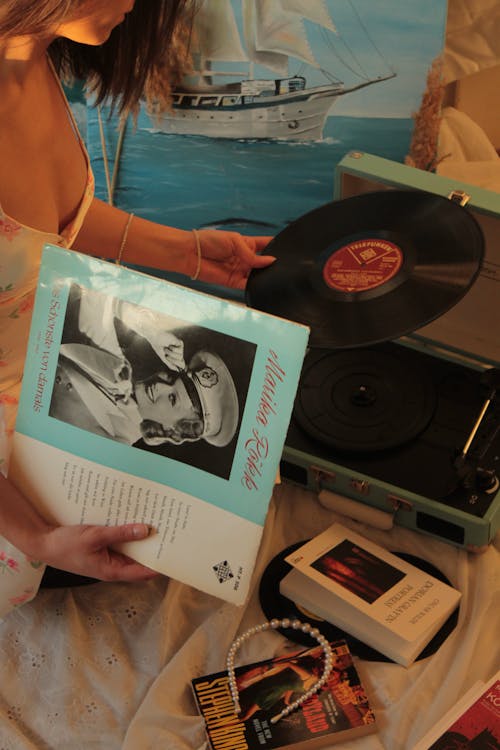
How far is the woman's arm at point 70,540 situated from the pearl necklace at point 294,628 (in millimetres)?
164

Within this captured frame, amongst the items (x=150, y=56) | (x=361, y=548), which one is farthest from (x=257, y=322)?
(x=150, y=56)

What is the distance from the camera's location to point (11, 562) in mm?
1124

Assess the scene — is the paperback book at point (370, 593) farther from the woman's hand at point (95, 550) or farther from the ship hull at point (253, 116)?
the ship hull at point (253, 116)

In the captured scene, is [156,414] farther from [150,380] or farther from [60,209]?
[60,209]

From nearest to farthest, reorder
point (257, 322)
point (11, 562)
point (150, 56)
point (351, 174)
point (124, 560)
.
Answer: point (257, 322) < point (124, 560) < point (11, 562) < point (150, 56) < point (351, 174)

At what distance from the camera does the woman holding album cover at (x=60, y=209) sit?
0.97m

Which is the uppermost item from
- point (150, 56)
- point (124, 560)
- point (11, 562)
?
point (150, 56)

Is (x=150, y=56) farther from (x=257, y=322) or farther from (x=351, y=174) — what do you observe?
(x=257, y=322)

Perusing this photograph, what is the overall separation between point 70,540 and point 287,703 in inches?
12.0

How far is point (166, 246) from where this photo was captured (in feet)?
4.63

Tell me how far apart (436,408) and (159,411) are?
515mm

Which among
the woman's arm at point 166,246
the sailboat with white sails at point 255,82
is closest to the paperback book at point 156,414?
the woman's arm at point 166,246

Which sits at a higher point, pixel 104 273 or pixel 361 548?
pixel 104 273

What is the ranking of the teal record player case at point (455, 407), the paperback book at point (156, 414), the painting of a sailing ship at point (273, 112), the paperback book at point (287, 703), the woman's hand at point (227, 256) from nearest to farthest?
the paperback book at point (156, 414) → the paperback book at point (287, 703) → the teal record player case at point (455, 407) → the woman's hand at point (227, 256) → the painting of a sailing ship at point (273, 112)
